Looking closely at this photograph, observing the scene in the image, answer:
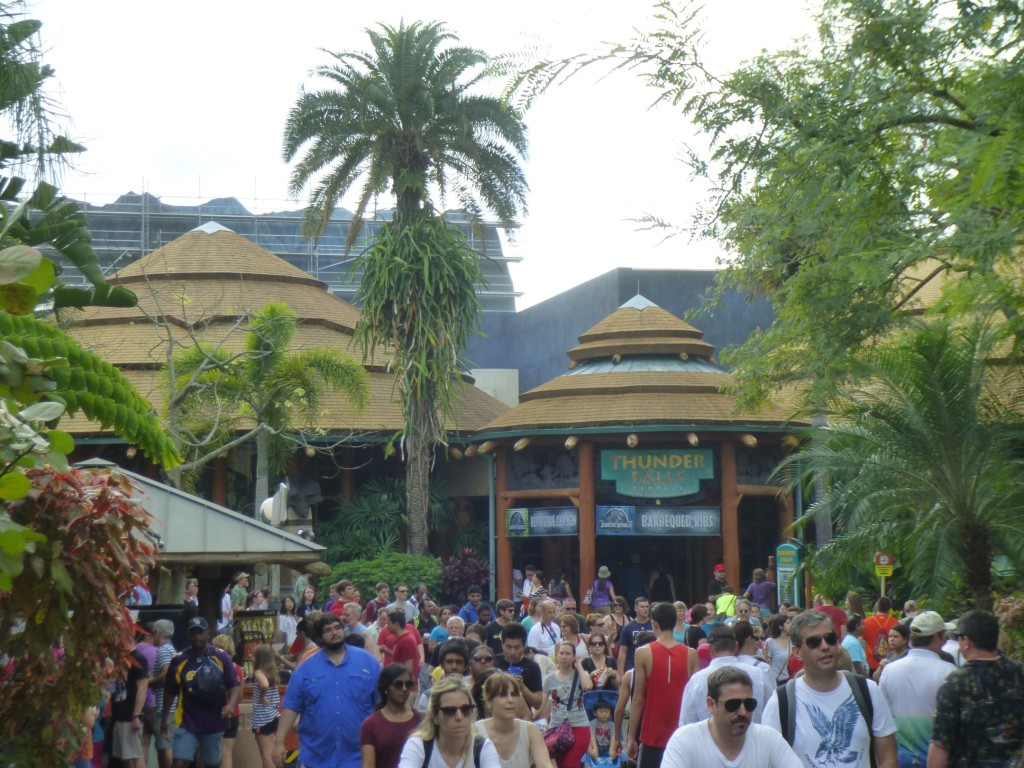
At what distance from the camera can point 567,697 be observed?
1065cm

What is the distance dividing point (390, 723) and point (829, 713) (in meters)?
2.67

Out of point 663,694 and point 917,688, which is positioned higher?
point 917,688

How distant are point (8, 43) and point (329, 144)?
23279mm

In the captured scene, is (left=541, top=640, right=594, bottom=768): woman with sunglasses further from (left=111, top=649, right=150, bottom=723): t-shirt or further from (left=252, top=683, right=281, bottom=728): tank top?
(left=111, top=649, right=150, bottom=723): t-shirt

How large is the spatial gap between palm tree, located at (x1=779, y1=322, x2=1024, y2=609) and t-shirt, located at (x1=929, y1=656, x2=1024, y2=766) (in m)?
7.38

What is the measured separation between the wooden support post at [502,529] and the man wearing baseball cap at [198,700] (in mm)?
21286

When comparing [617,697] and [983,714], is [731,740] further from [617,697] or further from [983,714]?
[617,697]

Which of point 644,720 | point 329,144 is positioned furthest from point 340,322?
point 644,720

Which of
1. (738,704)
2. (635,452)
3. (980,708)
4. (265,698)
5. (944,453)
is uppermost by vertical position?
(635,452)

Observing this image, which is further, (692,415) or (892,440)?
(692,415)

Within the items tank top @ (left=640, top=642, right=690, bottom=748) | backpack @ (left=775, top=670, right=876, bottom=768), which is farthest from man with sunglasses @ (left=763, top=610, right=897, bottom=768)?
tank top @ (left=640, top=642, right=690, bottom=748)

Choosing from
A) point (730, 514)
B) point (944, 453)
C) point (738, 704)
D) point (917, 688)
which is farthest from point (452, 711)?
point (730, 514)

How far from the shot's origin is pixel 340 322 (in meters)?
38.9

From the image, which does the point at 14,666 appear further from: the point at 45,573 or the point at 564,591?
the point at 564,591
